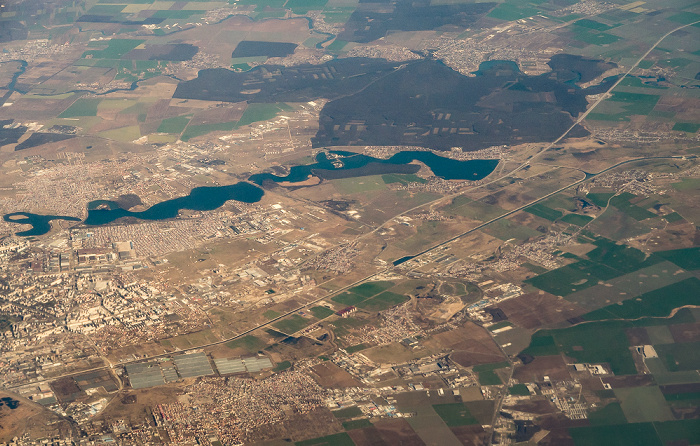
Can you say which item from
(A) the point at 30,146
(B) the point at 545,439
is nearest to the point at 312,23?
(A) the point at 30,146

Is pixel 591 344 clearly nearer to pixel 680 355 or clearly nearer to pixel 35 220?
pixel 680 355

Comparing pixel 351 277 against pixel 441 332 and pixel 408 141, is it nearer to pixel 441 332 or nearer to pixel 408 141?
pixel 441 332

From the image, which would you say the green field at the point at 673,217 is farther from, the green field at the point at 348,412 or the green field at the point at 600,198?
the green field at the point at 348,412

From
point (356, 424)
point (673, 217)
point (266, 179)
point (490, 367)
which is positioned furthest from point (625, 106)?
point (356, 424)

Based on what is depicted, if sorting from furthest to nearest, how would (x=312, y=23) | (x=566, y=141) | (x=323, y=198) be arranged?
(x=312, y=23) → (x=566, y=141) → (x=323, y=198)

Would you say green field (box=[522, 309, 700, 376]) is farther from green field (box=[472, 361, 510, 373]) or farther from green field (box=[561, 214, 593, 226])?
green field (box=[561, 214, 593, 226])

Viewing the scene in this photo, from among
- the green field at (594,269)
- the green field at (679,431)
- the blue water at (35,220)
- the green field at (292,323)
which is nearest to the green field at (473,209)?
the green field at (594,269)
